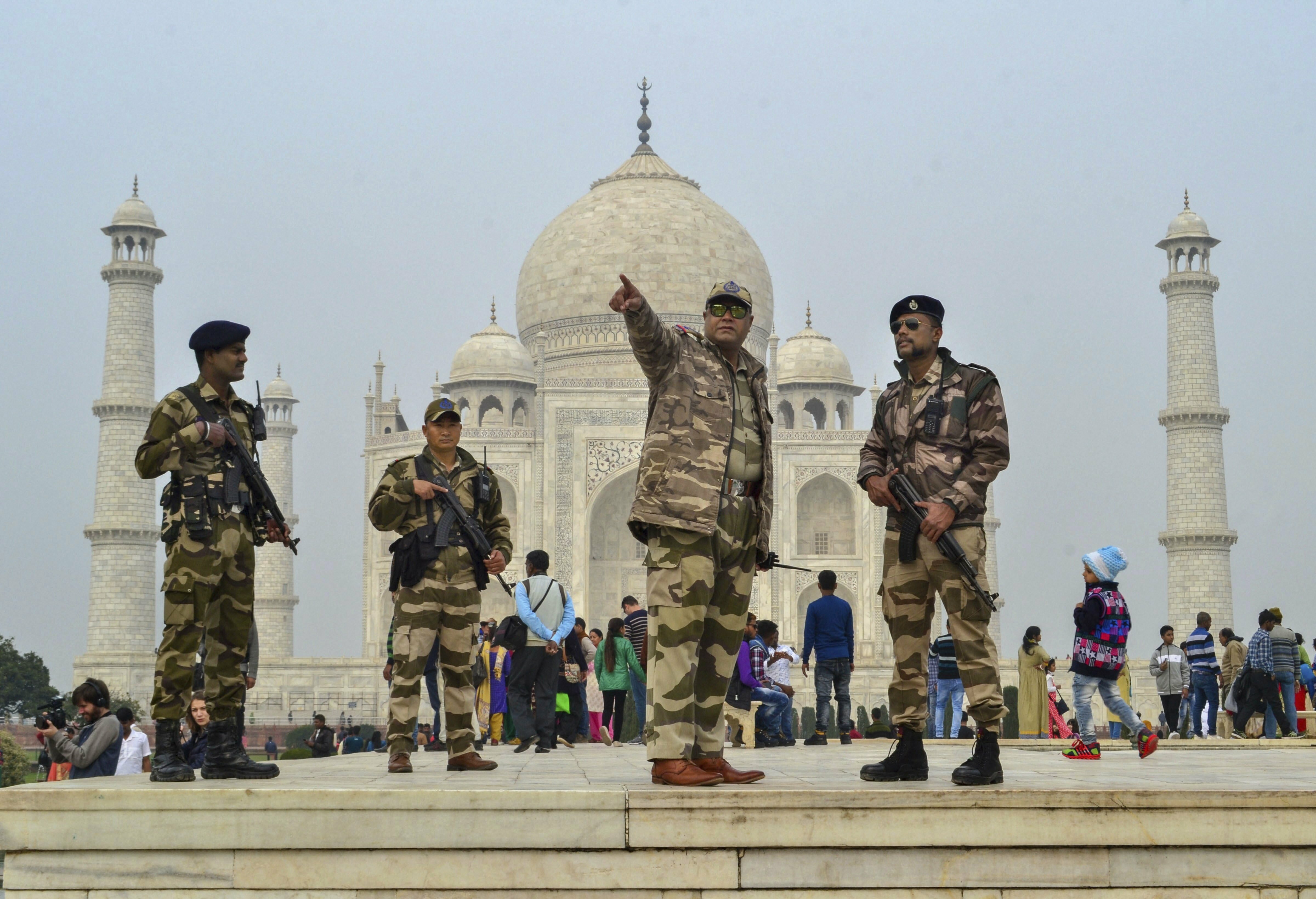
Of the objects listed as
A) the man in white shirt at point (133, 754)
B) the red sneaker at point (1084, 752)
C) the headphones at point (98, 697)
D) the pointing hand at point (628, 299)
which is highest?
the pointing hand at point (628, 299)

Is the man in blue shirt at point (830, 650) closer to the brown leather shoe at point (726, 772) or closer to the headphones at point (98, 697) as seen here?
the headphones at point (98, 697)

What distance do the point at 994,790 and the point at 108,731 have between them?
4666mm

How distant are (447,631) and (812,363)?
27863 mm

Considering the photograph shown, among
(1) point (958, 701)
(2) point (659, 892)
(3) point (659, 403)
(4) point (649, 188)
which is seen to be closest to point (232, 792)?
A: (2) point (659, 892)

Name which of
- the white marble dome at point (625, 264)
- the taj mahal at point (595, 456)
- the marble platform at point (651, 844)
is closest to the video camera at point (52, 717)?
the marble platform at point (651, 844)

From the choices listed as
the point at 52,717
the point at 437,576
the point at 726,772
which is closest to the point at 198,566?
the point at 437,576

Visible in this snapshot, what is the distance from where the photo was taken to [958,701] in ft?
39.0

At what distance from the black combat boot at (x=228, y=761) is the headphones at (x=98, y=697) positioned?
2624 millimetres

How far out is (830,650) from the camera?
992 cm

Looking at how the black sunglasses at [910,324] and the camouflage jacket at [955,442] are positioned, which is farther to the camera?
the black sunglasses at [910,324]

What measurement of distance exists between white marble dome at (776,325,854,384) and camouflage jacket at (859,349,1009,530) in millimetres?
27557

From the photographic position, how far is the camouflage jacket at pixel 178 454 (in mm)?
4902

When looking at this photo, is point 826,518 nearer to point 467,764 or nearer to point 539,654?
point 539,654

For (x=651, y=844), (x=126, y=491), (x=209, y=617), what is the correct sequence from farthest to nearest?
1. (x=126, y=491)
2. (x=209, y=617)
3. (x=651, y=844)
